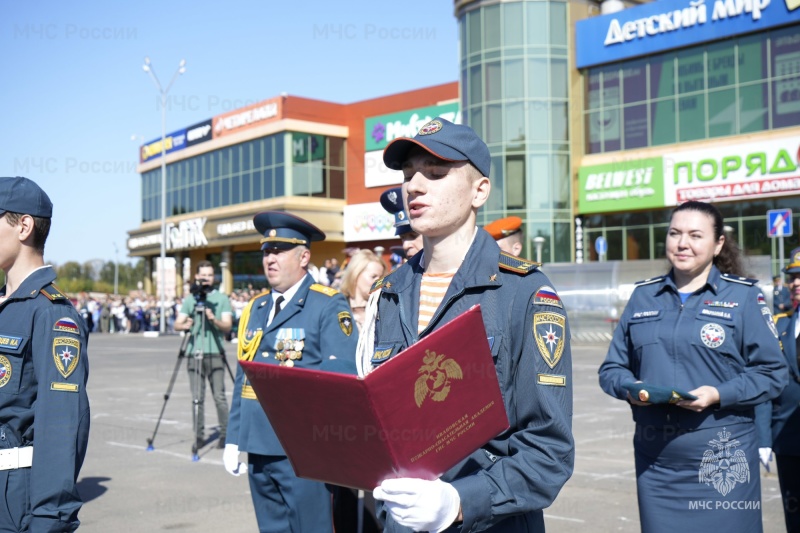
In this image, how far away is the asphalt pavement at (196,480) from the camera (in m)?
6.91

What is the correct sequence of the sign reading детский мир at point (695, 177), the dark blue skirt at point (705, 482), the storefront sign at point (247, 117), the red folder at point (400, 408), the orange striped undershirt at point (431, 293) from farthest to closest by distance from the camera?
the storefront sign at point (247, 117) → the sign reading детский мир at point (695, 177) → the dark blue skirt at point (705, 482) → the orange striped undershirt at point (431, 293) → the red folder at point (400, 408)

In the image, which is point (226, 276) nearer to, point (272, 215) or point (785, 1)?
point (785, 1)

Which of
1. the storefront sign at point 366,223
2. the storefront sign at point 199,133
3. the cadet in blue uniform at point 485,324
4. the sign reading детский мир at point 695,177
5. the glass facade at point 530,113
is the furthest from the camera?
the storefront sign at point 199,133

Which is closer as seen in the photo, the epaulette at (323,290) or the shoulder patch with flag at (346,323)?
the shoulder patch with flag at (346,323)

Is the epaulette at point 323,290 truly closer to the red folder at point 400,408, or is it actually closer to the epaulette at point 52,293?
the epaulette at point 52,293

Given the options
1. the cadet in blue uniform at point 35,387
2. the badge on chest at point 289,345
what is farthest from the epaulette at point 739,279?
the cadet in blue uniform at point 35,387

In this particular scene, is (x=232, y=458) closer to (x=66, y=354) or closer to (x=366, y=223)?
(x=66, y=354)

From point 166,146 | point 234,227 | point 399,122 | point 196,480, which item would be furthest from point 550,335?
point 166,146

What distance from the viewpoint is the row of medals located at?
17.5 ft

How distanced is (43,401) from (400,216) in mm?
3182

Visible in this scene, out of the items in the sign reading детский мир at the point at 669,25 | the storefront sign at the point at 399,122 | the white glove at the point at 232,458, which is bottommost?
the white glove at the point at 232,458

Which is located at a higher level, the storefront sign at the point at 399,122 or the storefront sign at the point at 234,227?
the storefront sign at the point at 399,122

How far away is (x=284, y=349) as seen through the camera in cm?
538

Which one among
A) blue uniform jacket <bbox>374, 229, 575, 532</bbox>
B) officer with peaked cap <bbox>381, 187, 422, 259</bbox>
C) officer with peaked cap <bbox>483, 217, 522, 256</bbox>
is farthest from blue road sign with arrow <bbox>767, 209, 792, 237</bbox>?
blue uniform jacket <bbox>374, 229, 575, 532</bbox>
